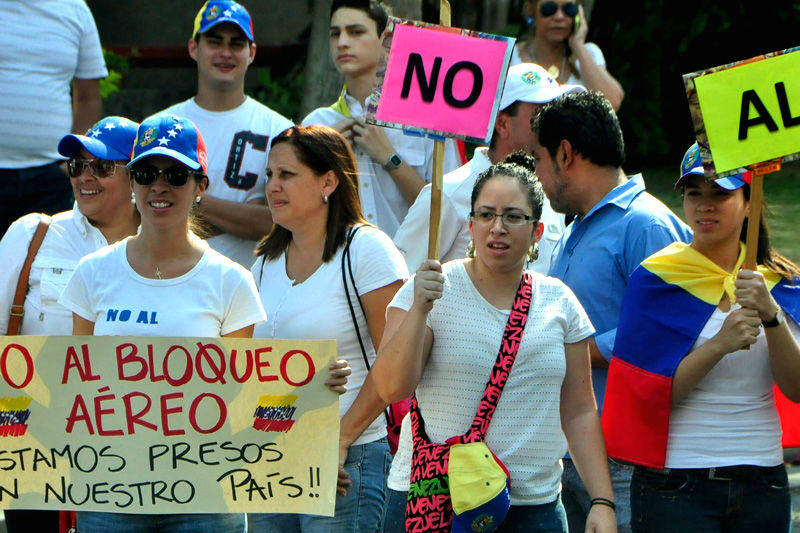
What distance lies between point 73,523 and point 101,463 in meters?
0.62

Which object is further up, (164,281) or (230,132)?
(230,132)

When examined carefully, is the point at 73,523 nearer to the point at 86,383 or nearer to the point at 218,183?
the point at 86,383

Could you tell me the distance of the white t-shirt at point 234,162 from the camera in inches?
226

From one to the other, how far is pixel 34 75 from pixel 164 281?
2.70m

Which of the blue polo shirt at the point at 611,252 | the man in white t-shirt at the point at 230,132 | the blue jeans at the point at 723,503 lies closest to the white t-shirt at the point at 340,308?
the blue polo shirt at the point at 611,252

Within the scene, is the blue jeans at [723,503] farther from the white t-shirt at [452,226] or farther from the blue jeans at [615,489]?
the white t-shirt at [452,226]

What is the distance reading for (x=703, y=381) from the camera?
3.97m

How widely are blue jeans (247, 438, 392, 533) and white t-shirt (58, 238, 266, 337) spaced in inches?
24.8

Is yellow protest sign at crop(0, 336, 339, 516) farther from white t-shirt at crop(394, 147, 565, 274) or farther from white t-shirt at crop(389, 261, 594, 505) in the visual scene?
white t-shirt at crop(394, 147, 565, 274)

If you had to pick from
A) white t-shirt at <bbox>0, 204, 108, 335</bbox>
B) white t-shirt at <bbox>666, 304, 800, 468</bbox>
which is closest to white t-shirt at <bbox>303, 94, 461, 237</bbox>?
white t-shirt at <bbox>0, 204, 108, 335</bbox>

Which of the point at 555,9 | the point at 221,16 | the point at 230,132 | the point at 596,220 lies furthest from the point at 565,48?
the point at 596,220

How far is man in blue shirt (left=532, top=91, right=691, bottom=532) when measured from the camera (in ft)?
14.5

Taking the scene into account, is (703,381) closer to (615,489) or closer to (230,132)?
(615,489)

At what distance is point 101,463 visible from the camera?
3.92m
